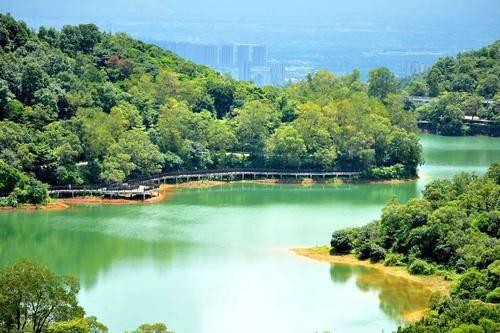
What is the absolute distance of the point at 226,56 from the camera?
13762 centimetres

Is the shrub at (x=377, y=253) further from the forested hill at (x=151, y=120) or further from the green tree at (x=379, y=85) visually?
the green tree at (x=379, y=85)

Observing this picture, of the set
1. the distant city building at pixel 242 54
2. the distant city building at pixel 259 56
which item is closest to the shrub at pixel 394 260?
the distant city building at pixel 242 54

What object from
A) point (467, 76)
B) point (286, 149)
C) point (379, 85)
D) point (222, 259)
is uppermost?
point (467, 76)

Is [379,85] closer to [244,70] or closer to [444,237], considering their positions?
[444,237]

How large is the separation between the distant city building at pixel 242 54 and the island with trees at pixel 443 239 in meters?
92.9

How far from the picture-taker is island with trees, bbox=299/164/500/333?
34750 mm

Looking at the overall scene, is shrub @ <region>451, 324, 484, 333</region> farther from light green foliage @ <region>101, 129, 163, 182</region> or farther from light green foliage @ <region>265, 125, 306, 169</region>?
light green foliage @ <region>265, 125, 306, 169</region>

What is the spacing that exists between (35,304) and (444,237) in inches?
621

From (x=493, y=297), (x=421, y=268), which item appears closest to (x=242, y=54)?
(x=421, y=268)

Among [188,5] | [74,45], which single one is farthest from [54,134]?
[188,5]

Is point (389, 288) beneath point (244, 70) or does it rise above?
beneath

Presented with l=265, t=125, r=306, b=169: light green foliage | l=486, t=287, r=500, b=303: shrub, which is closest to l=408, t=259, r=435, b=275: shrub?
l=486, t=287, r=500, b=303: shrub

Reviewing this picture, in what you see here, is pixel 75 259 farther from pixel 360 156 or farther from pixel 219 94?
pixel 219 94

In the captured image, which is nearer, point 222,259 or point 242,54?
point 222,259
